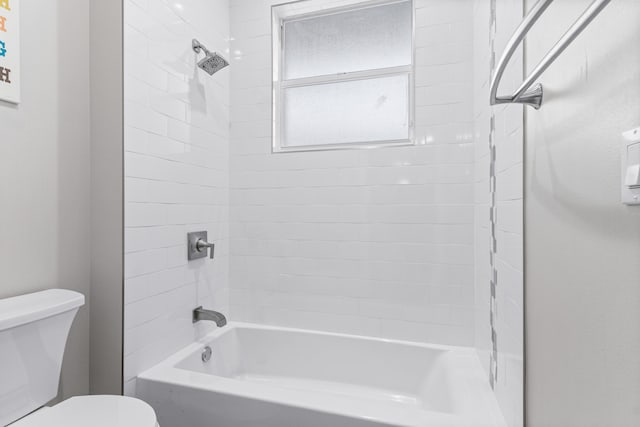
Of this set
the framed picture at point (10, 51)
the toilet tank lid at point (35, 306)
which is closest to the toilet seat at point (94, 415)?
the toilet tank lid at point (35, 306)

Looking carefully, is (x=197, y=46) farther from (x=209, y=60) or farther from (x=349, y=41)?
(x=349, y=41)

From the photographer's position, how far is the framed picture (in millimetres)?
1151

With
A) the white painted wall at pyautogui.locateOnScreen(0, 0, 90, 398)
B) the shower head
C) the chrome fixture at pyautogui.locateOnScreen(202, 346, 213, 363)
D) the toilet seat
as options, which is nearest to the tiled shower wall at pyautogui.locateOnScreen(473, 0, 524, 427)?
the toilet seat

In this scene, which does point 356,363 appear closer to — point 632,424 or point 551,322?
point 551,322

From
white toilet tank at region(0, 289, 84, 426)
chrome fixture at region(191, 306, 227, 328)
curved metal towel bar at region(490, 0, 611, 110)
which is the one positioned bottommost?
chrome fixture at region(191, 306, 227, 328)

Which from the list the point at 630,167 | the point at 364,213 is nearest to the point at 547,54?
the point at 630,167

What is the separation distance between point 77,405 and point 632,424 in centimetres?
147

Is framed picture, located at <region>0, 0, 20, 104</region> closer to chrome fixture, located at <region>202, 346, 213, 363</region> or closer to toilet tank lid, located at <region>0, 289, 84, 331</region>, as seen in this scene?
toilet tank lid, located at <region>0, 289, 84, 331</region>

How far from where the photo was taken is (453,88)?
1892mm

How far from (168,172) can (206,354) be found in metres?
1.01

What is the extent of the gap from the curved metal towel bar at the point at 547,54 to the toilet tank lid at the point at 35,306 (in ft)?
4.97

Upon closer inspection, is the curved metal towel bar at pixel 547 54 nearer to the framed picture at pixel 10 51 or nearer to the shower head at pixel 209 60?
the shower head at pixel 209 60

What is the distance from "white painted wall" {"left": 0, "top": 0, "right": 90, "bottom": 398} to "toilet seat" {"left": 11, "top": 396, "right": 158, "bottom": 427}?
0.35 meters

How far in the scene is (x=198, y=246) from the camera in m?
1.92
